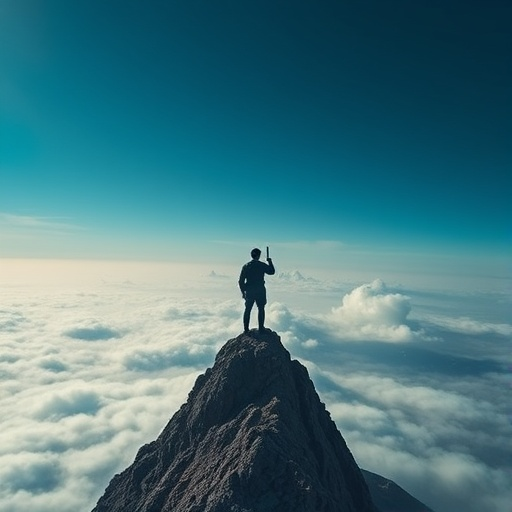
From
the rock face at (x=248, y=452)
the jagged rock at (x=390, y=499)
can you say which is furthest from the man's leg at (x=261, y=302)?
the jagged rock at (x=390, y=499)

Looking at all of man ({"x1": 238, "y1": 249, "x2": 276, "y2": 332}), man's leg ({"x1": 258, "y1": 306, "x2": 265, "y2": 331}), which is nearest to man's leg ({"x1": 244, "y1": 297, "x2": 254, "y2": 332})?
man ({"x1": 238, "y1": 249, "x2": 276, "y2": 332})

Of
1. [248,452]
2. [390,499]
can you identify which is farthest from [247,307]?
[390,499]

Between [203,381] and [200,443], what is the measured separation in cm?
565

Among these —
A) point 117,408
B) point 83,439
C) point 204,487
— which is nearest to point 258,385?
point 204,487

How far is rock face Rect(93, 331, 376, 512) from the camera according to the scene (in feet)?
44.4

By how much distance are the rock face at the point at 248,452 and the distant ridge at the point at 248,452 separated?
0.14 ft

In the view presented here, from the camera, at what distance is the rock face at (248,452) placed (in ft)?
44.4

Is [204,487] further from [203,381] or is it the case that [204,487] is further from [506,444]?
[506,444]

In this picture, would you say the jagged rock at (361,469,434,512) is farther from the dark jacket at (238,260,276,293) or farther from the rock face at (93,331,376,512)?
the dark jacket at (238,260,276,293)

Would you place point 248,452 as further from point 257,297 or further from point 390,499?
point 390,499

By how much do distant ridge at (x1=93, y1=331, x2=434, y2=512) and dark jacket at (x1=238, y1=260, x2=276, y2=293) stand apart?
3.65 meters

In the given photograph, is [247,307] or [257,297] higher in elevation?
[257,297]

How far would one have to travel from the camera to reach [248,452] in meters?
14.7

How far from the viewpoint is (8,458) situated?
107938 millimetres
